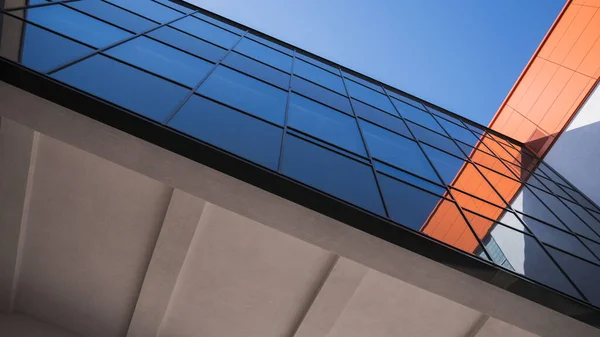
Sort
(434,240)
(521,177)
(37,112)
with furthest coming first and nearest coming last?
(521,177) → (434,240) → (37,112)

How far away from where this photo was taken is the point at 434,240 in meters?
8.10

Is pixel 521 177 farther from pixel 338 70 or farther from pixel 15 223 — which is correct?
pixel 15 223

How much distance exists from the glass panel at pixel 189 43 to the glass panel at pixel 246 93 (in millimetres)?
975

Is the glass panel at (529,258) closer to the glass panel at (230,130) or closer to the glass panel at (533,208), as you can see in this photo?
the glass panel at (533,208)

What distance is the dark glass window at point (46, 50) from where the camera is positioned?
26.9 feet

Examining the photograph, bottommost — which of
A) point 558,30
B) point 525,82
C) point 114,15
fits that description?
point 114,15

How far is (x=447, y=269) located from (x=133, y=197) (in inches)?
229

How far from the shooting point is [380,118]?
15680 millimetres

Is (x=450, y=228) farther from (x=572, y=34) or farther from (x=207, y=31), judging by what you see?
(x=572, y=34)

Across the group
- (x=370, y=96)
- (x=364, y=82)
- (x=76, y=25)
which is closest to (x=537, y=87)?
(x=364, y=82)

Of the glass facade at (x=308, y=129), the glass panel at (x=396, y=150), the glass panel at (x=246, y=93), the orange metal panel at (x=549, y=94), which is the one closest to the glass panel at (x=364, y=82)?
the glass facade at (x=308, y=129)

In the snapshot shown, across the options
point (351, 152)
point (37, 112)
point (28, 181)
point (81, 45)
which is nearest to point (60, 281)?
point (28, 181)

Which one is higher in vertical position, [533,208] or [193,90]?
[193,90]

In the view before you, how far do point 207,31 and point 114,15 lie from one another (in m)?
3.81
